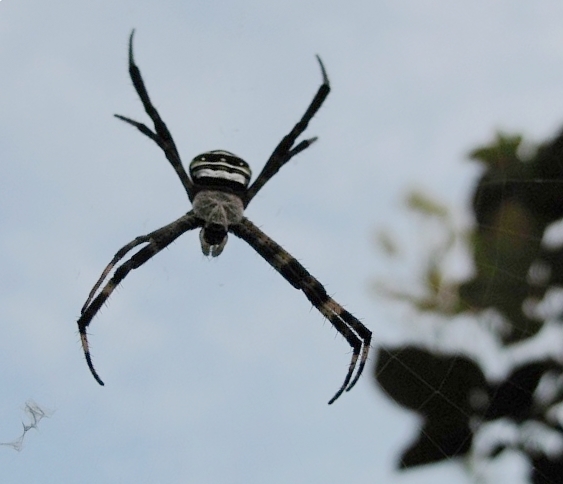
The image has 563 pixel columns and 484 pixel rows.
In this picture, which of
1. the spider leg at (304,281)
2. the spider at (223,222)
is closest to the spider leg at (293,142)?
the spider at (223,222)

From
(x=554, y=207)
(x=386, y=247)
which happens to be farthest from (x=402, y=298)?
(x=554, y=207)

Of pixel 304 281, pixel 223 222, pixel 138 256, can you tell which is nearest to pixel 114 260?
pixel 138 256

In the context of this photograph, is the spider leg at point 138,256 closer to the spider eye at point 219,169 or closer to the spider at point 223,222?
the spider at point 223,222

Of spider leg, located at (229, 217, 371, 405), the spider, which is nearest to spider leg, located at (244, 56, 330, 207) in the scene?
the spider

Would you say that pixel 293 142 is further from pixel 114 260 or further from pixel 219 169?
pixel 114 260

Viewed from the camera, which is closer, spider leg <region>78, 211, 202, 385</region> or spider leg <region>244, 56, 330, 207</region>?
spider leg <region>244, 56, 330, 207</region>

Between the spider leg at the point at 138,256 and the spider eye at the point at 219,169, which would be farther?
the spider leg at the point at 138,256

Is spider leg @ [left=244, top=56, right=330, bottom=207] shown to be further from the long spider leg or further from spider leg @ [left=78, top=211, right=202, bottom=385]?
the long spider leg
